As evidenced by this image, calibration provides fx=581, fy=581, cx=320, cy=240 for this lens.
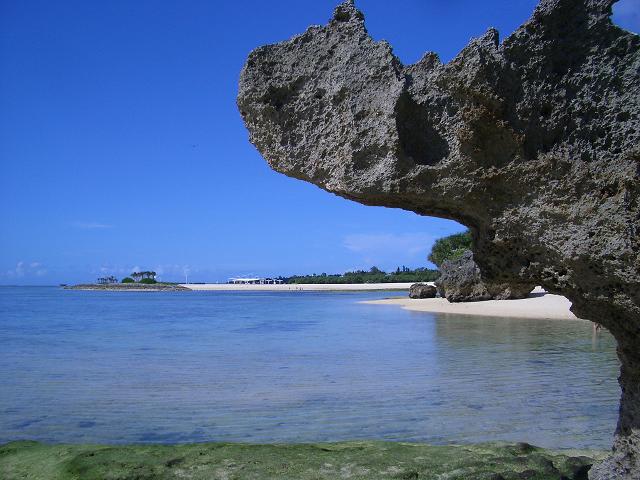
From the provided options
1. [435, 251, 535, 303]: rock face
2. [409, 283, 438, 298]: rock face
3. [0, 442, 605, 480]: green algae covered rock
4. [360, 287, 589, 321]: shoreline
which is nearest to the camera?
[0, 442, 605, 480]: green algae covered rock

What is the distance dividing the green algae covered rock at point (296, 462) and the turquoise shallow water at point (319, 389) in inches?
34.9

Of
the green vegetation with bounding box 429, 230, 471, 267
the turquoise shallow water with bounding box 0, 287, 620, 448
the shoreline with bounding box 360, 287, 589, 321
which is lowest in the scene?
the turquoise shallow water with bounding box 0, 287, 620, 448

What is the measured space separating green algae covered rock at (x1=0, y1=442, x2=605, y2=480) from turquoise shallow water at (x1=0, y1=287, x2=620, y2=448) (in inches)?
34.9

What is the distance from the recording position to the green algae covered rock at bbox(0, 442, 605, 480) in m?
5.14

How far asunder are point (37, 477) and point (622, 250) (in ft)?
17.6

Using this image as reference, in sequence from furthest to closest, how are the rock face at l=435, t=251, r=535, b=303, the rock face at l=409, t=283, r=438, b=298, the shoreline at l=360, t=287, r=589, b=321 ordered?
the rock face at l=409, t=283, r=438, b=298
the rock face at l=435, t=251, r=535, b=303
the shoreline at l=360, t=287, r=589, b=321

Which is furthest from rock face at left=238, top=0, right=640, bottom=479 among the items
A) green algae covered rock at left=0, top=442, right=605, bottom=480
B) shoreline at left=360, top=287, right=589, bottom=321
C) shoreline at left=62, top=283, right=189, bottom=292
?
shoreline at left=62, top=283, right=189, bottom=292

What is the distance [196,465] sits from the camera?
5.56 meters

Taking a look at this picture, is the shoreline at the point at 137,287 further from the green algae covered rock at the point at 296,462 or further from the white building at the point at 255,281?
the green algae covered rock at the point at 296,462

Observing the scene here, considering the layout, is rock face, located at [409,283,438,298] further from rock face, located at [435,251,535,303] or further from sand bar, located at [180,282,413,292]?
sand bar, located at [180,282,413,292]

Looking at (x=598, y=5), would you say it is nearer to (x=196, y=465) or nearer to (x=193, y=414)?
(x=196, y=465)

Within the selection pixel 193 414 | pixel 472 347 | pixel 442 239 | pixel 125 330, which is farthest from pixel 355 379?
pixel 442 239

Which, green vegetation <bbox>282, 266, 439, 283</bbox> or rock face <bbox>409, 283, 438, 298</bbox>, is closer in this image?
rock face <bbox>409, 283, 438, 298</bbox>

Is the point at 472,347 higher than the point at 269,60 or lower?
lower
